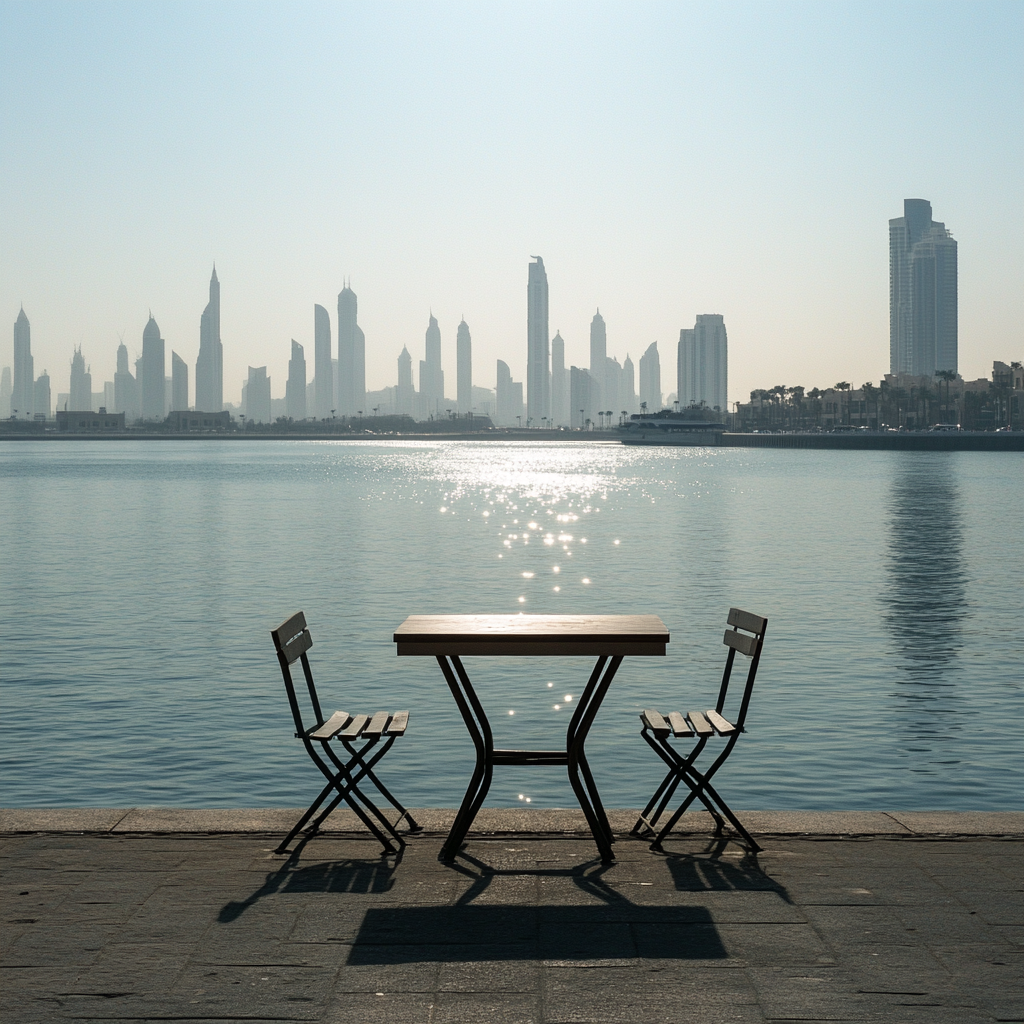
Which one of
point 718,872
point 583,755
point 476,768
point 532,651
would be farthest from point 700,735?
point 476,768

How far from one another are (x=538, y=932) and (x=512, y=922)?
17 centimetres

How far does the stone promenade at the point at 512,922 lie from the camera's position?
4617 mm

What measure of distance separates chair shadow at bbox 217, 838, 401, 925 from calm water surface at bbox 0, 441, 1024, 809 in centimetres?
439

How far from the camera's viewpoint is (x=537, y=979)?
190 inches

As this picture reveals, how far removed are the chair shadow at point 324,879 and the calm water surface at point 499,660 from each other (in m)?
4.39

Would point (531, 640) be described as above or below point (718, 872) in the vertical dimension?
above

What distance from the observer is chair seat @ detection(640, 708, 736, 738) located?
6957mm

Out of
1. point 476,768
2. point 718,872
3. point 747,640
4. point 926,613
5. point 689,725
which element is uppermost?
point 747,640

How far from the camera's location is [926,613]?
24.5 m

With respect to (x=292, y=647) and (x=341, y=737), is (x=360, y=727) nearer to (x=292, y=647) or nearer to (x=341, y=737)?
(x=341, y=737)

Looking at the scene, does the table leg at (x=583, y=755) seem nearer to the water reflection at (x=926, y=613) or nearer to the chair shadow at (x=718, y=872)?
the chair shadow at (x=718, y=872)

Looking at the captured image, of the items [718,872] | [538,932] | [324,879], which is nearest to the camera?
[538,932]

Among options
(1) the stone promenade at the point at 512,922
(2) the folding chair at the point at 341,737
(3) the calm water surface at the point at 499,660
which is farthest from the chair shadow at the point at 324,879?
(3) the calm water surface at the point at 499,660

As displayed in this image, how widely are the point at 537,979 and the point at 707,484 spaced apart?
88.5 meters
